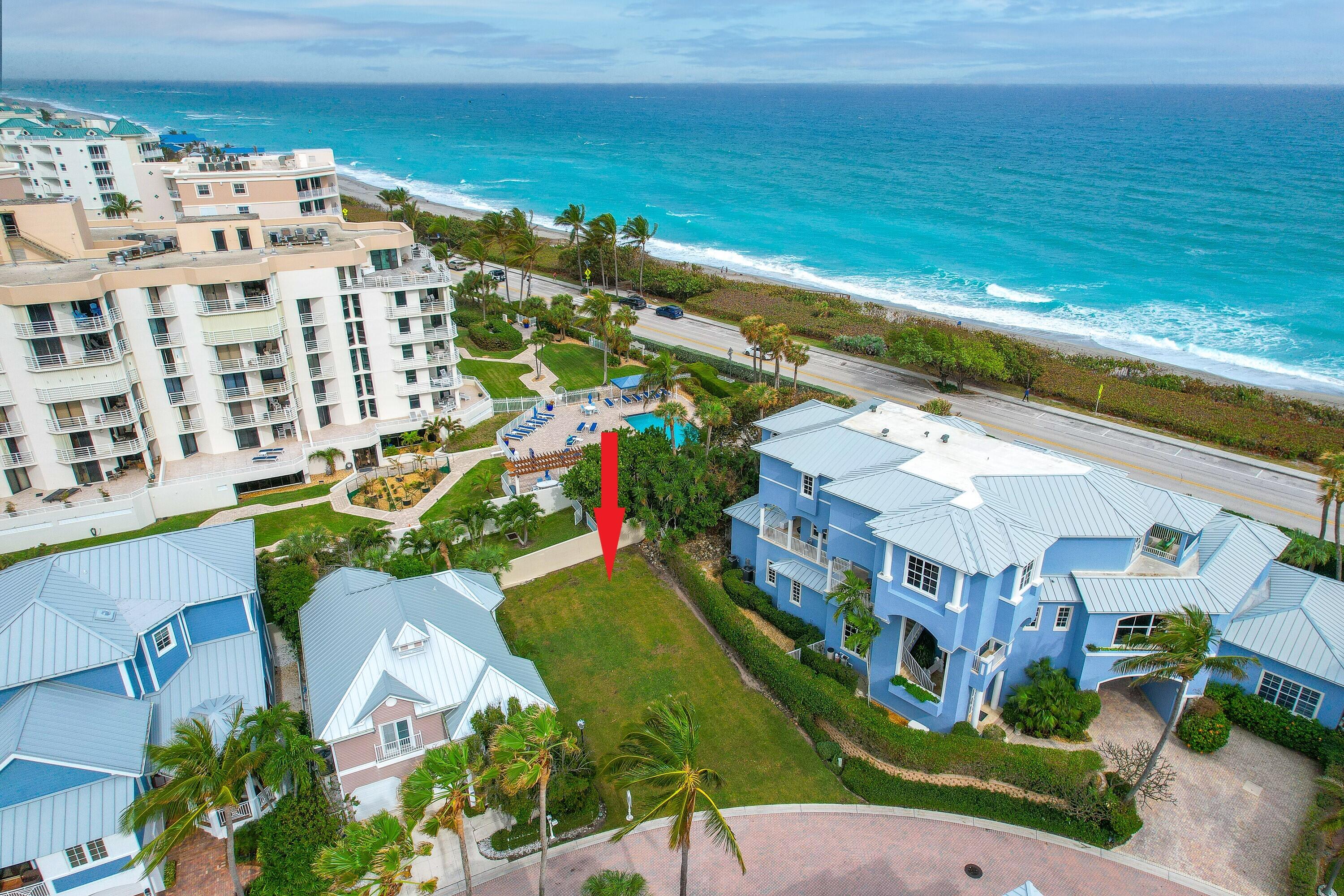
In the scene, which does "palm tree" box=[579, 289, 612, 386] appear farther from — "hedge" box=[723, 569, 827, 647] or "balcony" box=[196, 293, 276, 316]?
"hedge" box=[723, 569, 827, 647]

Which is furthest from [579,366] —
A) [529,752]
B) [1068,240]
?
[1068,240]

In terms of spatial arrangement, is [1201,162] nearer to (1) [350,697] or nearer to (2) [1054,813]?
(2) [1054,813]

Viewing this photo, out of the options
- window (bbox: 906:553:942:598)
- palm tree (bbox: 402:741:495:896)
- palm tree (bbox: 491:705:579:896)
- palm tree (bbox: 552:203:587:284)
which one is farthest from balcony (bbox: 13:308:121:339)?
palm tree (bbox: 552:203:587:284)

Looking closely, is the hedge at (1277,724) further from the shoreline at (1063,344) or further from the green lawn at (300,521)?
the shoreline at (1063,344)

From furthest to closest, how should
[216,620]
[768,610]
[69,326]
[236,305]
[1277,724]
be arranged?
[236,305] → [69,326] → [768,610] → [1277,724] → [216,620]

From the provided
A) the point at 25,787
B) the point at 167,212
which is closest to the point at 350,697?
the point at 25,787

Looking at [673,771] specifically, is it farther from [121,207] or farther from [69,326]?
[121,207]
